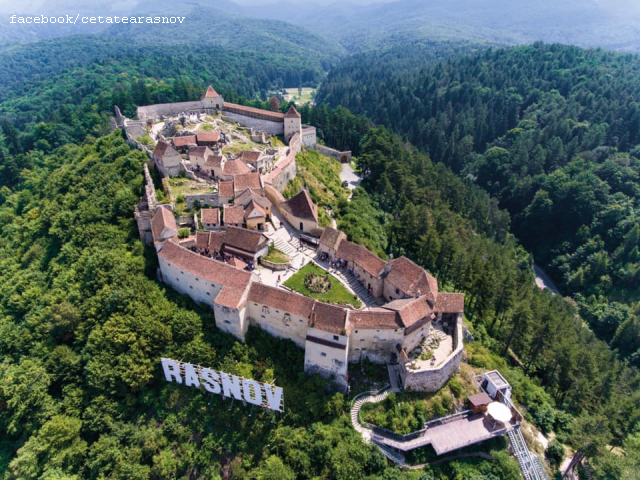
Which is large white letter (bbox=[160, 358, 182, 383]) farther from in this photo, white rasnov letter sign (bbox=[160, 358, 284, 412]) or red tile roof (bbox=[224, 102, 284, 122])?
red tile roof (bbox=[224, 102, 284, 122])

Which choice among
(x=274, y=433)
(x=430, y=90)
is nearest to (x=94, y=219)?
(x=274, y=433)

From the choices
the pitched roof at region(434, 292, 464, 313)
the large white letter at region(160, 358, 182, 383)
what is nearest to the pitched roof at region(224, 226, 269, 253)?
the large white letter at region(160, 358, 182, 383)

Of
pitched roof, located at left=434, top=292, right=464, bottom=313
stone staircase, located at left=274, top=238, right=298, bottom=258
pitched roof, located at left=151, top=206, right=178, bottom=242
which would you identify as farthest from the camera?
stone staircase, located at left=274, top=238, right=298, bottom=258

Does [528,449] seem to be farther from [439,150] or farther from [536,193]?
[439,150]

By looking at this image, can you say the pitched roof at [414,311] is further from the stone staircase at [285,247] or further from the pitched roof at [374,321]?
the stone staircase at [285,247]

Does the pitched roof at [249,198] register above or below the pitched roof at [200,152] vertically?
below

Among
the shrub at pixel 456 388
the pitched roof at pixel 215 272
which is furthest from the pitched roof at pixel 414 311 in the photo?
the pitched roof at pixel 215 272
